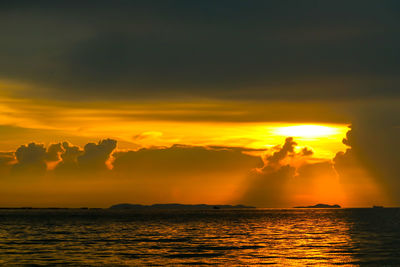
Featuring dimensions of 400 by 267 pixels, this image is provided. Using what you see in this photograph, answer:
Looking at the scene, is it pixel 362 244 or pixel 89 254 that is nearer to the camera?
pixel 89 254

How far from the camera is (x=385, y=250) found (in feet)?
254

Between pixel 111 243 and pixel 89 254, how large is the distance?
19.5 m

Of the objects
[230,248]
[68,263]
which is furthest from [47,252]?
[230,248]

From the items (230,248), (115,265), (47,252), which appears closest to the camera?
A: (115,265)

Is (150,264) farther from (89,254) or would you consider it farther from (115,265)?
(89,254)

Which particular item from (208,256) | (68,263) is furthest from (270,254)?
(68,263)

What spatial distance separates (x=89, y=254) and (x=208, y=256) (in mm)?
15966

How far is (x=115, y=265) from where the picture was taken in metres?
63.3

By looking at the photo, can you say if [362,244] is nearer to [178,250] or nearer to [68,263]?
[178,250]

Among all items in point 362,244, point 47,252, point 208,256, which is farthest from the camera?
point 362,244

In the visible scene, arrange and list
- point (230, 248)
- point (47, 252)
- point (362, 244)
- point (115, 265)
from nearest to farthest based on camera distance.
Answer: point (115, 265)
point (47, 252)
point (230, 248)
point (362, 244)

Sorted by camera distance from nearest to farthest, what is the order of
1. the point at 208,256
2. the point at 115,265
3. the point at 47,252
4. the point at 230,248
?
the point at 115,265, the point at 208,256, the point at 47,252, the point at 230,248

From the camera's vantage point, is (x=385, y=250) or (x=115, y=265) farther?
(x=385, y=250)

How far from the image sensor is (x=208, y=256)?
2822 inches
